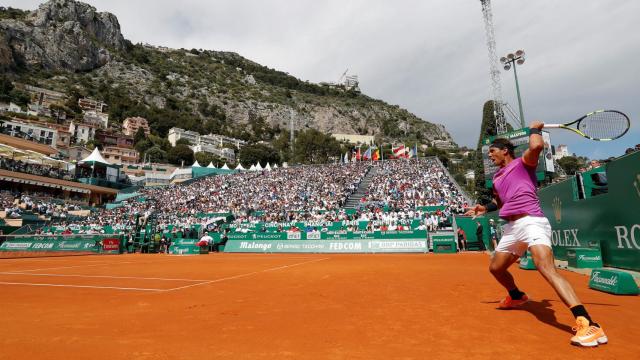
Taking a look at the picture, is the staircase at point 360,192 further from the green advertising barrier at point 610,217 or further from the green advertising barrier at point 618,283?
the green advertising barrier at point 618,283

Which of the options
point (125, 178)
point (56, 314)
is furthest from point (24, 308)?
point (125, 178)

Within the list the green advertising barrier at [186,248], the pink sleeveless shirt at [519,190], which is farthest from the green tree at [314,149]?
the pink sleeveless shirt at [519,190]

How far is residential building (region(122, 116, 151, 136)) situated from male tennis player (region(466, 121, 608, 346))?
13012 cm

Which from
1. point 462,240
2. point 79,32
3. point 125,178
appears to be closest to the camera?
point 462,240

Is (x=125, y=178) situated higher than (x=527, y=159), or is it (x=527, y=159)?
(x=125, y=178)

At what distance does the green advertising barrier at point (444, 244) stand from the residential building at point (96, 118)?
4633 inches

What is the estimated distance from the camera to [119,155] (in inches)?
3917

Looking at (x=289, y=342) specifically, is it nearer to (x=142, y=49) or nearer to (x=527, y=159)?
(x=527, y=159)

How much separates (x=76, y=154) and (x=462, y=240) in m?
91.9

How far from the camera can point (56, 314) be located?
4918mm

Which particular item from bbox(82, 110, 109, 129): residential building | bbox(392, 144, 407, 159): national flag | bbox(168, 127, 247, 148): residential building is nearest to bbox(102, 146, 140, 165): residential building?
bbox(82, 110, 109, 129): residential building

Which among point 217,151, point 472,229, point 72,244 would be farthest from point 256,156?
point 472,229

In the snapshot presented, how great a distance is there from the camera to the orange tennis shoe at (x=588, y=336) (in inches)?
124

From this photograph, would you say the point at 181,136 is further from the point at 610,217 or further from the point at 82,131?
the point at 610,217
